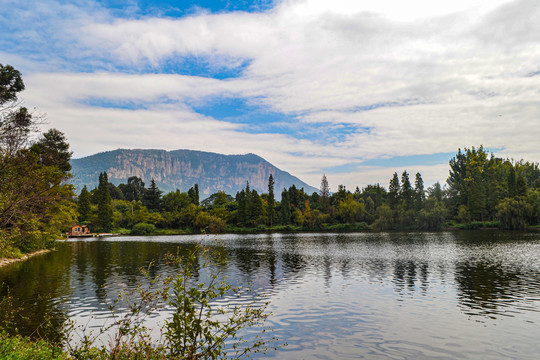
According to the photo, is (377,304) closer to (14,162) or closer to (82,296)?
(82,296)

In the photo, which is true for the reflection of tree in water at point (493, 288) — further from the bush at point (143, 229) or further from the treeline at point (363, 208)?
the bush at point (143, 229)

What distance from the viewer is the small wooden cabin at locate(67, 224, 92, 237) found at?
114 metres

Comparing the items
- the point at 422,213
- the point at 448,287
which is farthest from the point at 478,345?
the point at 422,213

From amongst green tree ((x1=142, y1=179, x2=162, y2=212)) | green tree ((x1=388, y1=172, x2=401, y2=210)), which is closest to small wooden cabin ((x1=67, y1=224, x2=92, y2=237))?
green tree ((x1=142, y1=179, x2=162, y2=212))

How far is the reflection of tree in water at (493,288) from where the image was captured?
2077 cm

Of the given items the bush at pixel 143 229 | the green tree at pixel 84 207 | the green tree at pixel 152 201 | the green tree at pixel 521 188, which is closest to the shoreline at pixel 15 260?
the green tree at pixel 84 207

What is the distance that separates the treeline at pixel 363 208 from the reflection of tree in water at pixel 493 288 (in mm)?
80200

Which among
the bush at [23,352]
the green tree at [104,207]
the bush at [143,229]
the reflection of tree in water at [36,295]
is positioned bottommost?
the bush at [143,229]

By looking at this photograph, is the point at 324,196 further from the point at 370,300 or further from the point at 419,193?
the point at 370,300

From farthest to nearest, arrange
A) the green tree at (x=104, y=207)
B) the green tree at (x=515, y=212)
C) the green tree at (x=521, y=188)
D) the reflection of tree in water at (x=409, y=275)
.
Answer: the green tree at (x=104, y=207) → the green tree at (x=521, y=188) → the green tree at (x=515, y=212) → the reflection of tree in water at (x=409, y=275)

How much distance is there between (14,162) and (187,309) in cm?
1288

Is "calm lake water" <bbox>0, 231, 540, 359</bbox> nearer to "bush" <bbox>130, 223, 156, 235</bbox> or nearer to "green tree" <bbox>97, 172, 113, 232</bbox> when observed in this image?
"green tree" <bbox>97, 172, 113, 232</bbox>

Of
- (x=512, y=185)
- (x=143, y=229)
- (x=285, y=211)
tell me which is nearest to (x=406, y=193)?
(x=512, y=185)

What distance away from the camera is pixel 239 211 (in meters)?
142
